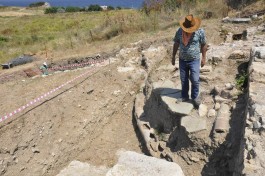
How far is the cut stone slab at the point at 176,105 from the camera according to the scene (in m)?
6.08

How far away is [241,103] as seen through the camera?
5891 mm

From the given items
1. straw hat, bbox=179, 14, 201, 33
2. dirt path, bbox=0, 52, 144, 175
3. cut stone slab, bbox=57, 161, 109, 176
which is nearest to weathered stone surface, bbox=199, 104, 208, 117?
straw hat, bbox=179, 14, 201, 33

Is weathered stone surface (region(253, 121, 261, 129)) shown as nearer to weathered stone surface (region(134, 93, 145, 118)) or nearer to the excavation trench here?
the excavation trench

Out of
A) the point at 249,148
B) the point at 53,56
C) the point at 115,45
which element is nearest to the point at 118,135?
the point at 249,148

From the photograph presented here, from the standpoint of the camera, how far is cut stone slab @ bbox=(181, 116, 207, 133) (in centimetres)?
564

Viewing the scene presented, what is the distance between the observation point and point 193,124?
5777 mm

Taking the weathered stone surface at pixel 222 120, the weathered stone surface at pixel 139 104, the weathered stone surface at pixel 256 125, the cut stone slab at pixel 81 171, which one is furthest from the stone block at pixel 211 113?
the cut stone slab at pixel 81 171

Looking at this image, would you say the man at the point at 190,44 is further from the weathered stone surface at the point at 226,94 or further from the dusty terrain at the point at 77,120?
the dusty terrain at the point at 77,120

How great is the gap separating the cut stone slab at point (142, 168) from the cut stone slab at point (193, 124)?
1225 millimetres

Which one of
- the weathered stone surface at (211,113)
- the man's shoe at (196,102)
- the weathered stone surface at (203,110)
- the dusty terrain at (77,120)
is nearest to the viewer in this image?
the weathered stone surface at (211,113)

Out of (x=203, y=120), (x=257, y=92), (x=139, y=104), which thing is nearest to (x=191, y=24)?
(x=257, y=92)

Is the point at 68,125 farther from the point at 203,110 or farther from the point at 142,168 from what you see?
the point at 142,168

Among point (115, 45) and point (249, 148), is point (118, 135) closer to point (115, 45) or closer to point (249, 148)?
point (249, 148)

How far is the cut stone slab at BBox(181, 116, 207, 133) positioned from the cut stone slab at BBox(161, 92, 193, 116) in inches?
5.7
